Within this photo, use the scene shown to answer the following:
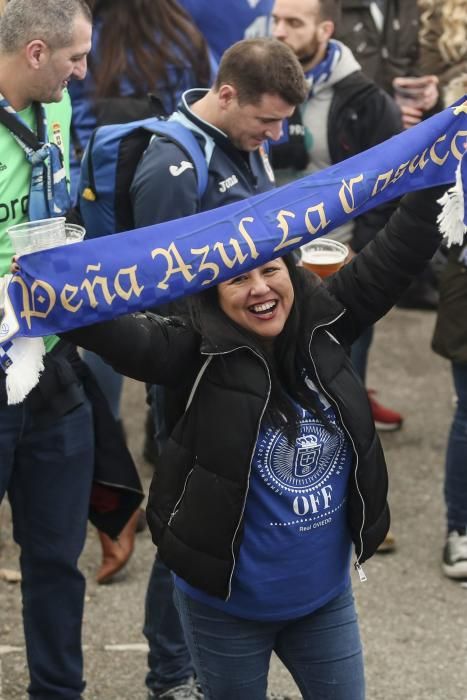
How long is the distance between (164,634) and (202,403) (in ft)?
3.99

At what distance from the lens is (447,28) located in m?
5.03

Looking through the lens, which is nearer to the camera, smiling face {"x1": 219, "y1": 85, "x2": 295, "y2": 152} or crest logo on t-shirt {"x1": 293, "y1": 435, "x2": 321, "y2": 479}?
crest logo on t-shirt {"x1": 293, "y1": 435, "x2": 321, "y2": 479}

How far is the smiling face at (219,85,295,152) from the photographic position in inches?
148

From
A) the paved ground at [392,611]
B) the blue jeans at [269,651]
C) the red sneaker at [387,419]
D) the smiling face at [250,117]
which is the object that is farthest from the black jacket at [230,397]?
the red sneaker at [387,419]

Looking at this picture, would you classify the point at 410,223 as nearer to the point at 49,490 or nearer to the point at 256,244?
the point at 256,244

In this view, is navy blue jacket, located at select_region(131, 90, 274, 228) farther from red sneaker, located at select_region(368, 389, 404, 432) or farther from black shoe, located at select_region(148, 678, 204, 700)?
red sneaker, located at select_region(368, 389, 404, 432)

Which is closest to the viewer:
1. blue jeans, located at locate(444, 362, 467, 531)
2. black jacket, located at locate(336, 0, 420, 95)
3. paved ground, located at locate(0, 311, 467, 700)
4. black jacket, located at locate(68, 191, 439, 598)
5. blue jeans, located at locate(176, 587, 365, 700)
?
black jacket, located at locate(68, 191, 439, 598)

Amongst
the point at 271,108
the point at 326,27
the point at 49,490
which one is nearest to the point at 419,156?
the point at 271,108

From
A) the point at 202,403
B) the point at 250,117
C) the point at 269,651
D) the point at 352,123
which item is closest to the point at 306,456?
the point at 202,403

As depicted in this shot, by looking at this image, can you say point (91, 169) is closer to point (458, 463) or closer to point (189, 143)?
point (189, 143)

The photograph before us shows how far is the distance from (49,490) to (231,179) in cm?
105

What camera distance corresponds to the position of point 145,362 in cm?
284

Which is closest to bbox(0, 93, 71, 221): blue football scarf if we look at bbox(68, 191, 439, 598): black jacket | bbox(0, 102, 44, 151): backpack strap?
bbox(0, 102, 44, 151): backpack strap

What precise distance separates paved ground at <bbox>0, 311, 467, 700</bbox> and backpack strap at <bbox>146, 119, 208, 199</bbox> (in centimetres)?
166
